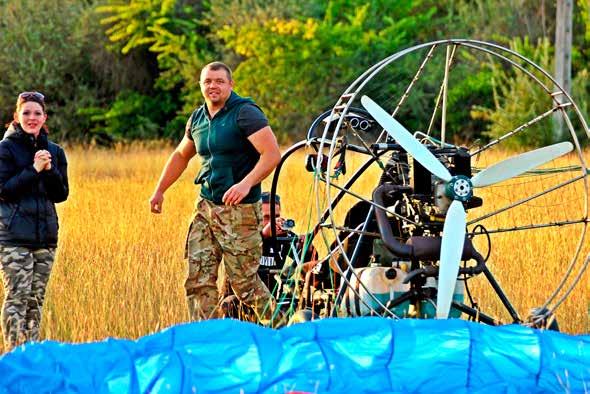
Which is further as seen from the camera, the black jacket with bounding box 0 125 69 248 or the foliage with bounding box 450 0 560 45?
the foliage with bounding box 450 0 560 45

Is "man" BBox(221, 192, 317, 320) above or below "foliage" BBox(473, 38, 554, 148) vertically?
below

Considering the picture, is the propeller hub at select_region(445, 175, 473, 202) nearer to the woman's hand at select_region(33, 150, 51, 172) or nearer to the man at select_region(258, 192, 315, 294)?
the man at select_region(258, 192, 315, 294)

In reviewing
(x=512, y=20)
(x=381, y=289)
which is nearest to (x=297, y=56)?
(x=512, y=20)

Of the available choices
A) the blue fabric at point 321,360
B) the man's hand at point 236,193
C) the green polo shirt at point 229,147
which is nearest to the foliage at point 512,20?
the green polo shirt at point 229,147

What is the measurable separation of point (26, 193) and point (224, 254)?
3.91ft

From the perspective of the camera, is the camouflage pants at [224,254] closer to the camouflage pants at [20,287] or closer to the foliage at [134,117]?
the camouflage pants at [20,287]

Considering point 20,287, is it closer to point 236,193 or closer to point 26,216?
point 26,216

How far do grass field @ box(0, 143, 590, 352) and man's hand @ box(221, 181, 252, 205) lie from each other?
0.84 meters

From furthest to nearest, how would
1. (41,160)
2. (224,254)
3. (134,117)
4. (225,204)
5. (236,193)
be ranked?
(134,117) → (224,254) → (225,204) → (236,193) → (41,160)

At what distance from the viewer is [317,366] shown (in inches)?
200

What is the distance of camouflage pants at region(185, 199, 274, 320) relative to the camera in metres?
6.84

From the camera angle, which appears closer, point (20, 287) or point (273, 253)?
point (20, 287)

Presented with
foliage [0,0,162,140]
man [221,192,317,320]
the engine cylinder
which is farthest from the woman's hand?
foliage [0,0,162,140]

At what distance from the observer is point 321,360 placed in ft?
16.7
